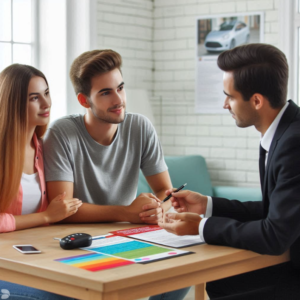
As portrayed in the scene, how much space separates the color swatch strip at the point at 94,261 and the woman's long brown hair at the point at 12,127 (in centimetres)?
63

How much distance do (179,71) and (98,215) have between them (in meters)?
3.06

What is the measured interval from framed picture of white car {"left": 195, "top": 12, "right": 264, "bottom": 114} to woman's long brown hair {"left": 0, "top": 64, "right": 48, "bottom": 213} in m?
2.84

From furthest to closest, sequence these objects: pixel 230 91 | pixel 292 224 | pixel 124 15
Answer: pixel 124 15
pixel 230 91
pixel 292 224

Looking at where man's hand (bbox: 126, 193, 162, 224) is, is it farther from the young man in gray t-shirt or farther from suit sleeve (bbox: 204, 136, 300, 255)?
suit sleeve (bbox: 204, 136, 300, 255)

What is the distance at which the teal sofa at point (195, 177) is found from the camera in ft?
15.4

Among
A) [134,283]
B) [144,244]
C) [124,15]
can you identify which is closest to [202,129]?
[124,15]

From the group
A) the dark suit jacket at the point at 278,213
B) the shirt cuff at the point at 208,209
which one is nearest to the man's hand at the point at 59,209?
the shirt cuff at the point at 208,209

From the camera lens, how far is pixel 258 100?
6.64 feet

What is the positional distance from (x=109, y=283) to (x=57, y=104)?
307cm

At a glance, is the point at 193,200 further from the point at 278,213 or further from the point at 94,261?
the point at 94,261

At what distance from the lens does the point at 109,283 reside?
1478 mm

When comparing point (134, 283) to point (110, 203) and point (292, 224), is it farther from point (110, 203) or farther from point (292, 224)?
point (110, 203)

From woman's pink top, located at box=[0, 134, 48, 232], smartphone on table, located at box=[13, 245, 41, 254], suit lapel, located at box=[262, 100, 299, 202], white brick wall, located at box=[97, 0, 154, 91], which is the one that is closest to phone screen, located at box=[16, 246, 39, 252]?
smartphone on table, located at box=[13, 245, 41, 254]

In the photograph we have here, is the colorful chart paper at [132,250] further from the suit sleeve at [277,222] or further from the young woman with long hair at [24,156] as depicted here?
the young woman with long hair at [24,156]
